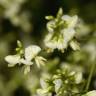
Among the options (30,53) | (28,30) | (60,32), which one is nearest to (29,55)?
(30,53)

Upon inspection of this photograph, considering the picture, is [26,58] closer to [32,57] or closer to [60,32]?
[32,57]

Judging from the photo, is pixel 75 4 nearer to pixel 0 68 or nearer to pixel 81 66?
pixel 0 68

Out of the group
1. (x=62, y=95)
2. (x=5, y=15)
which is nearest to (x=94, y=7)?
(x=5, y=15)

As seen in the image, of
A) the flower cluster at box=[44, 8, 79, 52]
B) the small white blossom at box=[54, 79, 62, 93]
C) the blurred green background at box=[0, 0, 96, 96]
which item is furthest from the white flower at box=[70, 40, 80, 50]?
the blurred green background at box=[0, 0, 96, 96]

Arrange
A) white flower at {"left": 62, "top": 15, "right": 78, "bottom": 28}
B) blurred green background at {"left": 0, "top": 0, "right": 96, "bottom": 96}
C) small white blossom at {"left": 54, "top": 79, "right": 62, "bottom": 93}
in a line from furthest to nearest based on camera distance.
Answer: blurred green background at {"left": 0, "top": 0, "right": 96, "bottom": 96}
white flower at {"left": 62, "top": 15, "right": 78, "bottom": 28}
small white blossom at {"left": 54, "top": 79, "right": 62, "bottom": 93}

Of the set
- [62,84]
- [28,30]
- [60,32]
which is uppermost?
[28,30]

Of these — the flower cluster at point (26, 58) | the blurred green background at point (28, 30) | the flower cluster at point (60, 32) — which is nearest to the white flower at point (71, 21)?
the flower cluster at point (60, 32)

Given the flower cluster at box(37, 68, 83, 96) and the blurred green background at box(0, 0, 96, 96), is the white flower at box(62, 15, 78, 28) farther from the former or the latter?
the blurred green background at box(0, 0, 96, 96)

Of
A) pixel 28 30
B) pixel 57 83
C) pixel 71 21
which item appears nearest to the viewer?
pixel 57 83
